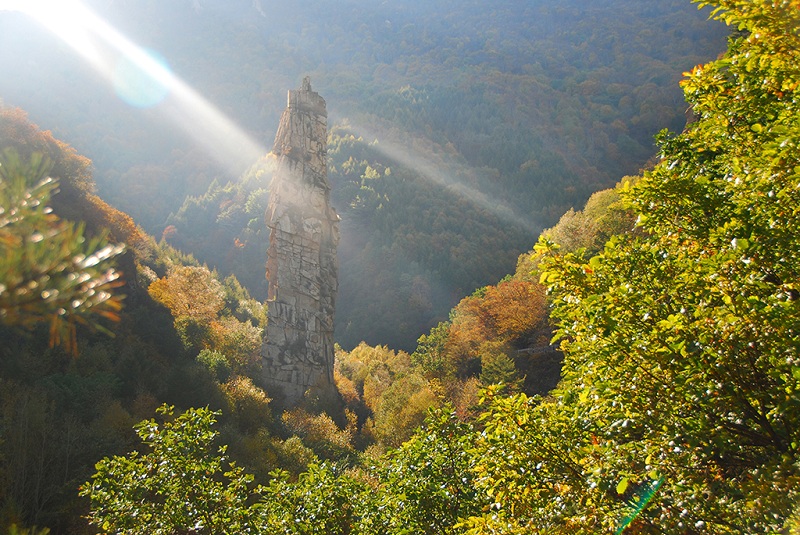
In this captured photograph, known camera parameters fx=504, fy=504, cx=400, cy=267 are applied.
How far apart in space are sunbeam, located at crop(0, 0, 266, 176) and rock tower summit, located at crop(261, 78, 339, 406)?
3728 inches

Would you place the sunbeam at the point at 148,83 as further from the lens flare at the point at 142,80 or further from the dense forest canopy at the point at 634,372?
the dense forest canopy at the point at 634,372

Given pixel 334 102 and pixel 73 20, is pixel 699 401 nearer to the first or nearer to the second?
pixel 334 102

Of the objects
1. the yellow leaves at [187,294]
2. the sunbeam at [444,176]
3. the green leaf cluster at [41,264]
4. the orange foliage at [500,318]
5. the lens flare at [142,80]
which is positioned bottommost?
the green leaf cluster at [41,264]

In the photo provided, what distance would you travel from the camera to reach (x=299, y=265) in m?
35.4

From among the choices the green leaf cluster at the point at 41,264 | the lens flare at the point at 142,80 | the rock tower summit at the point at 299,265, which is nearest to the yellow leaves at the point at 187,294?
the rock tower summit at the point at 299,265

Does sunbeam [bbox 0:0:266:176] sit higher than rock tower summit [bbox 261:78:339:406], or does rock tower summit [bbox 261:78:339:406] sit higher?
sunbeam [bbox 0:0:266:176]

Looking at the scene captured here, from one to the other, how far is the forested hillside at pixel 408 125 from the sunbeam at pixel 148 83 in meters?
1.60

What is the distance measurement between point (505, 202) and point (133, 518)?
9224 cm

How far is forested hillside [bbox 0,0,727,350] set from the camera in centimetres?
8662

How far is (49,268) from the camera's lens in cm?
178

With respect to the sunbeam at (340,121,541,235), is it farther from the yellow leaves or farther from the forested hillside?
the yellow leaves

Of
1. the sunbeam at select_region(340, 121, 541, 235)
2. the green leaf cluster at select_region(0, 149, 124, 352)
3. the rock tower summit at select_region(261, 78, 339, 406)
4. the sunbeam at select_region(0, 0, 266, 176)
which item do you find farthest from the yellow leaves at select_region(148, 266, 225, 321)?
the sunbeam at select_region(0, 0, 266, 176)

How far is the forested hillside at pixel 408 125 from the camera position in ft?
284

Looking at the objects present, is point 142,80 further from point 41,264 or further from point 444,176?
point 41,264
